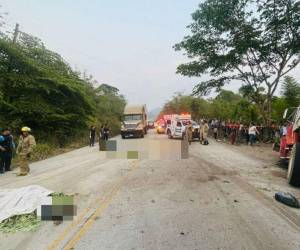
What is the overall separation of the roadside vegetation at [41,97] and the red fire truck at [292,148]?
12.7m

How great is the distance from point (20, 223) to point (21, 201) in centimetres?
100

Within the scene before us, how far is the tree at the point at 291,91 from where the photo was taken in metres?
30.0

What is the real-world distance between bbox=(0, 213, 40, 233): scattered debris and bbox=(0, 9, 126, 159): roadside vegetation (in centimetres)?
1180

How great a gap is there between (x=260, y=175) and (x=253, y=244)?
6.45 m

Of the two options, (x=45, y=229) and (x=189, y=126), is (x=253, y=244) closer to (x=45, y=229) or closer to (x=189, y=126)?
(x=45, y=229)

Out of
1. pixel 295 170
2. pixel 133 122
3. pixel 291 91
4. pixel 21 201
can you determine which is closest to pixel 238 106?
pixel 291 91

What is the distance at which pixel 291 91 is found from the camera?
103 ft

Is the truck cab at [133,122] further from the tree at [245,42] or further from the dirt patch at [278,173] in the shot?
the dirt patch at [278,173]

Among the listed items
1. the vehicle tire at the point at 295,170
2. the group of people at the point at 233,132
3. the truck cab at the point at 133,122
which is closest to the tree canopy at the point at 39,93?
the truck cab at the point at 133,122

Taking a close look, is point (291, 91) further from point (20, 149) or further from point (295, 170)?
point (20, 149)

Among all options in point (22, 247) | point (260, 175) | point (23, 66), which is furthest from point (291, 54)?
point (22, 247)

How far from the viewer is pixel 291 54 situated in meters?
25.1

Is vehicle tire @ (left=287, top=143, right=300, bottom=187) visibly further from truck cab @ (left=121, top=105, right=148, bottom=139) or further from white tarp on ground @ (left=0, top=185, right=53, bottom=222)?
truck cab @ (left=121, top=105, right=148, bottom=139)

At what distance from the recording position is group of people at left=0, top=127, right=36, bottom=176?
478 inches
